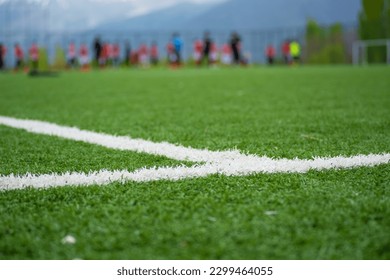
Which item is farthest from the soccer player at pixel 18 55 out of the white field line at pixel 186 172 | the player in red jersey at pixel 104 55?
the white field line at pixel 186 172

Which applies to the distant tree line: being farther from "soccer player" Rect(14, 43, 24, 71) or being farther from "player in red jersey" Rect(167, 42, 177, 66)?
"soccer player" Rect(14, 43, 24, 71)

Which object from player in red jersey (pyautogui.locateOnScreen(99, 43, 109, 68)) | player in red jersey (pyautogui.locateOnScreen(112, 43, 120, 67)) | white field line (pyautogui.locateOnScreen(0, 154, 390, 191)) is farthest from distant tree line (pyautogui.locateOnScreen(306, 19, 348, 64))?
white field line (pyautogui.locateOnScreen(0, 154, 390, 191))

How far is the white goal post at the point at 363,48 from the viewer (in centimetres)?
2666

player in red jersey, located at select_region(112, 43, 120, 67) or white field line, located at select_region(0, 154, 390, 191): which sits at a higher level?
player in red jersey, located at select_region(112, 43, 120, 67)

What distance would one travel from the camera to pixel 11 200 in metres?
2.17

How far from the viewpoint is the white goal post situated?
87.5ft

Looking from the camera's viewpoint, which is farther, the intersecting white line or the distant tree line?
the distant tree line

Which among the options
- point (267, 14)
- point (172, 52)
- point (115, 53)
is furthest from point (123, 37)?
point (267, 14)

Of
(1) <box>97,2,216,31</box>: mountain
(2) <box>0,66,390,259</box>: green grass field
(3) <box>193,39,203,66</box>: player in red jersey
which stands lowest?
(2) <box>0,66,390,259</box>: green grass field

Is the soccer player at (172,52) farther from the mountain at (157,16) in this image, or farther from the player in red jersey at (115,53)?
the mountain at (157,16)

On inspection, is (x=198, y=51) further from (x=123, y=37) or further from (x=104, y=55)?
(x=123, y=37)

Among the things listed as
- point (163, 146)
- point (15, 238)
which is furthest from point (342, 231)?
point (163, 146)

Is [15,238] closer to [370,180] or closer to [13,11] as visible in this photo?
[370,180]

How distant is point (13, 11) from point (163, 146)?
2811 cm
